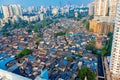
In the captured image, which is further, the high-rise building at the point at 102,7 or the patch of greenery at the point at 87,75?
the high-rise building at the point at 102,7

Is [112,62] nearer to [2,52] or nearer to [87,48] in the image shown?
[87,48]

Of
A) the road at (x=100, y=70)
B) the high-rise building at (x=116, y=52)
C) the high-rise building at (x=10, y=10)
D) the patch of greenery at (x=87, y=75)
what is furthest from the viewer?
the high-rise building at (x=10, y=10)

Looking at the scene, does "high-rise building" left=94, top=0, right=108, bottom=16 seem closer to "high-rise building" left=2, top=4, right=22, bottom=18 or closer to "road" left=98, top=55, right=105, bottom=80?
"road" left=98, top=55, right=105, bottom=80

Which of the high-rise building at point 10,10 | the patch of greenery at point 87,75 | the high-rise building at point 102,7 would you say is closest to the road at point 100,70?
the patch of greenery at point 87,75

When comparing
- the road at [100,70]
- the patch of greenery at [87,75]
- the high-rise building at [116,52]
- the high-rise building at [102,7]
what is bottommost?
the road at [100,70]

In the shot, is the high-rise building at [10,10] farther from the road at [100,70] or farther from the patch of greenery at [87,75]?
the patch of greenery at [87,75]


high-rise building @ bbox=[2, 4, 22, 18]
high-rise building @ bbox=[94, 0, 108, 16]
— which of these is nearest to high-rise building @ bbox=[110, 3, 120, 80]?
high-rise building @ bbox=[94, 0, 108, 16]

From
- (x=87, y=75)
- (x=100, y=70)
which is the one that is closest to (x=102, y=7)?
(x=100, y=70)

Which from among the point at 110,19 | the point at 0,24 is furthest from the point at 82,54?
the point at 0,24

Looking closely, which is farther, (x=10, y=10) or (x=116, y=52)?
(x=10, y=10)

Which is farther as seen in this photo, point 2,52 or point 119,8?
point 2,52

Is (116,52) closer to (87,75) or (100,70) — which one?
(87,75)
